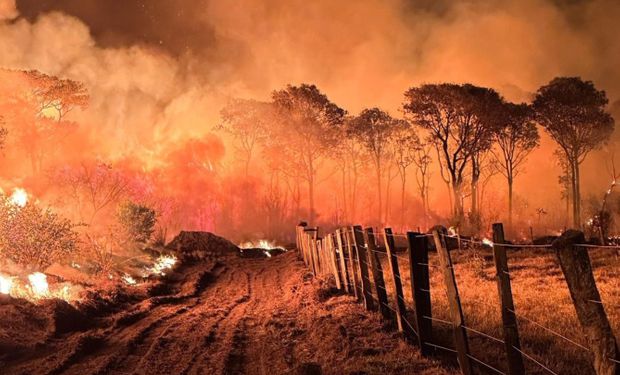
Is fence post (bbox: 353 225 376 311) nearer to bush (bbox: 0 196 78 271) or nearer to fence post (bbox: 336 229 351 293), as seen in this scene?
fence post (bbox: 336 229 351 293)

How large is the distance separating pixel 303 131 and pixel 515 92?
121 feet

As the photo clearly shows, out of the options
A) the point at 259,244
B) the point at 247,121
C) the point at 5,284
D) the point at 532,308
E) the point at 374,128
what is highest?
the point at 247,121

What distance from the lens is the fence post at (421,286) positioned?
28.3 ft

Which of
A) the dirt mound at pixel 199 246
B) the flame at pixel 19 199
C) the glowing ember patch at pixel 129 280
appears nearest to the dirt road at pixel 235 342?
the glowing ember patch at pixel 129 280

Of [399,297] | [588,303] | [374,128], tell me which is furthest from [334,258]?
[374,128]

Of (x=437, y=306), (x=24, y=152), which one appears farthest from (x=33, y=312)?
(x=24, y=152)

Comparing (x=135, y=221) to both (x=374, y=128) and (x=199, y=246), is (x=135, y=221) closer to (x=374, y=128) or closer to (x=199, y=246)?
(x=199, y=246)

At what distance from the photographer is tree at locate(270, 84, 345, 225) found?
162ft

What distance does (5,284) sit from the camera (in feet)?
53.1

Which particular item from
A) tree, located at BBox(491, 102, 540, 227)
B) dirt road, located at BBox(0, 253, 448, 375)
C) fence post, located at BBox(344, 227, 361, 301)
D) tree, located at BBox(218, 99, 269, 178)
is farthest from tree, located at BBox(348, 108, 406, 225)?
fence post, located at BBox(344, 227, 361, 301)

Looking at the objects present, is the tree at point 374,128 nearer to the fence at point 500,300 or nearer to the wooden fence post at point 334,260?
the wooden fence post at point 334,260

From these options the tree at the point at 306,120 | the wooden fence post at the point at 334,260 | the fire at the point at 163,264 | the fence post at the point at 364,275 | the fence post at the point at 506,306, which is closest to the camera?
the fence post at the point at 506,306

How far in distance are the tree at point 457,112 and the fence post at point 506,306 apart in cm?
3457

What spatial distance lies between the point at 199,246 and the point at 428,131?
28.4 metres
